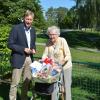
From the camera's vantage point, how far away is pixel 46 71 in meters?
7.13

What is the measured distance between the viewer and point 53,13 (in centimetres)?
15012

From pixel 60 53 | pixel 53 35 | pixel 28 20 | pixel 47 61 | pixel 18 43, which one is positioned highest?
pixel 28 20

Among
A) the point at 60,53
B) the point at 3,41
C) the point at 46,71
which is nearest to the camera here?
the point at 46,71

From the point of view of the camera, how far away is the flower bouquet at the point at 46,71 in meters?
7.09

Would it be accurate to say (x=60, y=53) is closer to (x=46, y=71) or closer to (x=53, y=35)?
(x=53, y=35)

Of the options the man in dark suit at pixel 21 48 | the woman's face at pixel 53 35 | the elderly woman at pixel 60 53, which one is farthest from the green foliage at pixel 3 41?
the woman's face at pixel 53 35

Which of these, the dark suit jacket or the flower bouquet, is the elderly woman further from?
the dark suit jacket

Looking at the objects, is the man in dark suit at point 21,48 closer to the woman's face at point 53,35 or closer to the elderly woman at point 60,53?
the elderly woman at point 60,53

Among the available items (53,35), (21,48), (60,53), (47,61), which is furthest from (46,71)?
(21,48)

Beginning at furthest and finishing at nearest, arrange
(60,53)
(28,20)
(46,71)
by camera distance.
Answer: (28,20) < (60,53) < (46,71)

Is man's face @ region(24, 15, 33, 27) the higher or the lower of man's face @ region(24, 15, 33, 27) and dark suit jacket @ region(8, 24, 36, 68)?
the higher

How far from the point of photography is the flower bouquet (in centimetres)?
709

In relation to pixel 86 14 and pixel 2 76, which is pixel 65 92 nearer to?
pixel 2 76

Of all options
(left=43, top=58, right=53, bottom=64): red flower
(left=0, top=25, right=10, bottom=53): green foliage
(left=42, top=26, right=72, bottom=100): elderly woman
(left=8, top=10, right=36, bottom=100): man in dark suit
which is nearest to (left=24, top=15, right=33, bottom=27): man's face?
(left=8, top=10, right=36, bottom=100): man in dark suit
